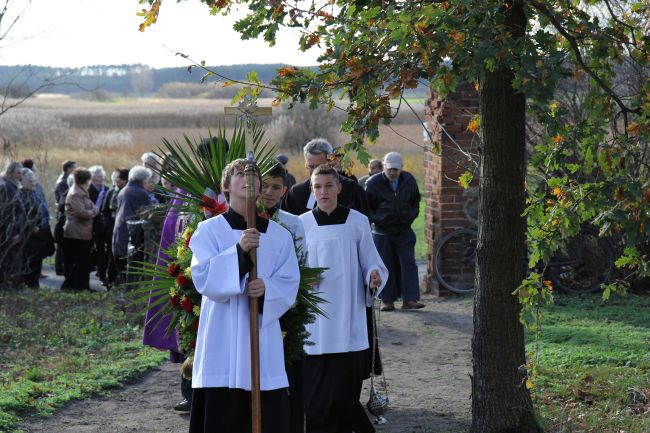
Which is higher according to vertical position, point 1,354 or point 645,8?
point 645,8

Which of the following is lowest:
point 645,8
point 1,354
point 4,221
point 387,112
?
point 1,354

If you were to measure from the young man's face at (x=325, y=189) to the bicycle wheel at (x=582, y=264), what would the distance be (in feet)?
20.2

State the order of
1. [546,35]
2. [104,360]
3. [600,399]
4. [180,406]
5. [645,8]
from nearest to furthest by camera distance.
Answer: [546,35], [645,8], [600,399], [180,406], [104,360]

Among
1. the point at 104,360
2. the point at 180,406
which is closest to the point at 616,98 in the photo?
the point at 180,406

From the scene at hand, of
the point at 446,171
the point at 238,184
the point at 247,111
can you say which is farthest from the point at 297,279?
the point at 446,171

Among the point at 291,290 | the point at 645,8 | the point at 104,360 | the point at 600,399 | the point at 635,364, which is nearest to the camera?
the point at 291,290

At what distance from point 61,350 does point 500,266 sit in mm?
6097

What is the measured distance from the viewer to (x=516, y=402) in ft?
22.6

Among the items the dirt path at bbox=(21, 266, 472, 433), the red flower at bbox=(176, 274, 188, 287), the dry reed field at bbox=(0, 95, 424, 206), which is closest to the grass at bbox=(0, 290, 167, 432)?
the dirt path at bbox=(21, 266, 472, 433)

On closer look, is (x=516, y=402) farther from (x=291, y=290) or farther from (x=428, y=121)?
(x=428, y=121)

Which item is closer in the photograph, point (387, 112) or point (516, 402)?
point (387, 112)

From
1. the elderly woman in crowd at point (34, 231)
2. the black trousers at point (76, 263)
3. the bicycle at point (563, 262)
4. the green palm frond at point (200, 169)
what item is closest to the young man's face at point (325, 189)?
the green palm frond at point (200, 169)

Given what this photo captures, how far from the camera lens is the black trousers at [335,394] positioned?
772 cm

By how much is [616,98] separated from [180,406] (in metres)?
4.23
